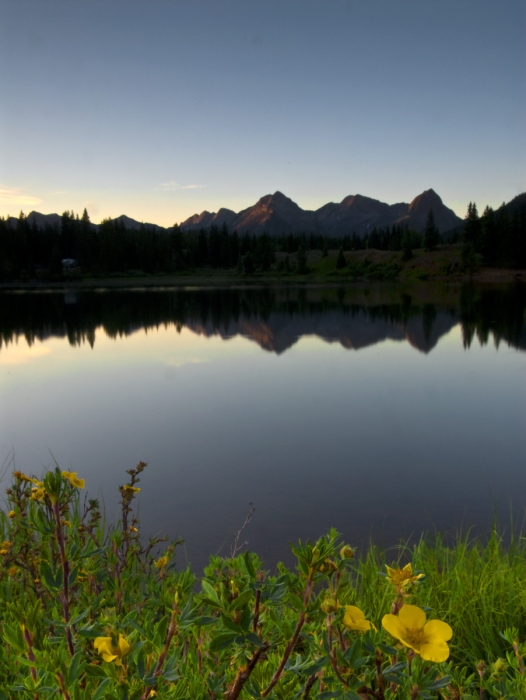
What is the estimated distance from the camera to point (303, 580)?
3.74 ft

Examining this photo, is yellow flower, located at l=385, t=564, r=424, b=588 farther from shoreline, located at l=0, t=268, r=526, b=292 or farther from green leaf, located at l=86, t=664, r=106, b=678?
shoreline, located at l=0, t=268, r=526, b=292

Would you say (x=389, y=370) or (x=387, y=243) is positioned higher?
(x=387, y=243)

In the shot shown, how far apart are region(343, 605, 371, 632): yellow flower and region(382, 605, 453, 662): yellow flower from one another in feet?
0.28

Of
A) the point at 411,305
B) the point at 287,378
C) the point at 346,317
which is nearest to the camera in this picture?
the point at 287,378

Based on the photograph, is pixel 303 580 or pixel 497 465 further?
pixel 497 465

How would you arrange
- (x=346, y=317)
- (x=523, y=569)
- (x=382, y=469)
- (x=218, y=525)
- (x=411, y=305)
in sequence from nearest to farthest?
(x=523, y=569) → (x=218, y=525) → (x=382, y=469) → (x=346, y=317) → (x=411, y=305)

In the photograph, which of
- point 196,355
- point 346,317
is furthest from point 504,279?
point 196,355

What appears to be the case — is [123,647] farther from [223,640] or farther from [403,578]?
[403,578]

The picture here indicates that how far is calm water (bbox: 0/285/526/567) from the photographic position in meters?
5.29

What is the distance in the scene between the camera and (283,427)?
8.30 m

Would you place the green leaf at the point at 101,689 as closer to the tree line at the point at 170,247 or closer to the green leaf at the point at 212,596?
the green leaf at the point at 212,596

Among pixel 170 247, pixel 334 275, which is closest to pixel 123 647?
pixel 334 275

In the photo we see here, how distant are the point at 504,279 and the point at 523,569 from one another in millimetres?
63875

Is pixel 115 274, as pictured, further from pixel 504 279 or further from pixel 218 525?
pixel 218 525
